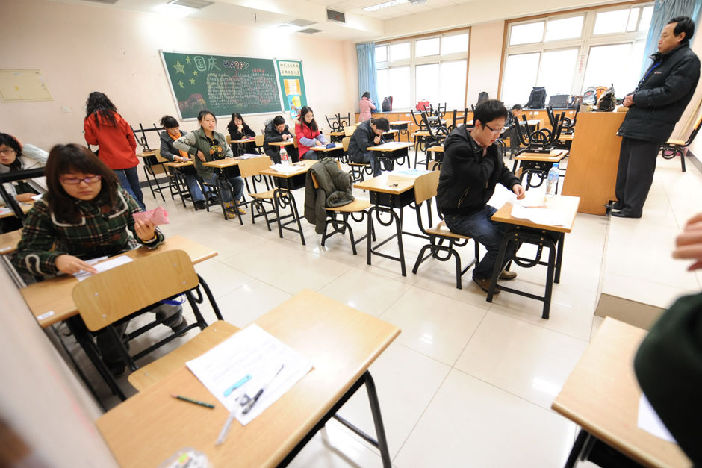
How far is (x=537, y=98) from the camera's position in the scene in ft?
22.5

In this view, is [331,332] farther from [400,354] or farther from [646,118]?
[646,118]

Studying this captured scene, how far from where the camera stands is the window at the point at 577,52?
20.9 feet

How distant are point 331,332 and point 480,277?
1.62 metres

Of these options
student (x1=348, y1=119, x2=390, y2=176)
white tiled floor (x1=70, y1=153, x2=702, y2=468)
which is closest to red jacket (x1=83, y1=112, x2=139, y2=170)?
white tiled floor (x1=70, y1=153, x2=702, y2=468)

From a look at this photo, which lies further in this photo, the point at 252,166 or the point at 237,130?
the point at 237,130

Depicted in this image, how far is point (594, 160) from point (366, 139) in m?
2.74

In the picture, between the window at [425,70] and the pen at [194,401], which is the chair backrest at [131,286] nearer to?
the pen at [194,401]

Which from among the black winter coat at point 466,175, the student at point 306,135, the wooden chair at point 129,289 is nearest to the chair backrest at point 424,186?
the black winter coat at point 466,175

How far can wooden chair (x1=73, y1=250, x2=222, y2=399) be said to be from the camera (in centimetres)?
115

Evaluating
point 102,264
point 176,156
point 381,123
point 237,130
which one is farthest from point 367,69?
point 102,264

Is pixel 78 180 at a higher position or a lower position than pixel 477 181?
higher

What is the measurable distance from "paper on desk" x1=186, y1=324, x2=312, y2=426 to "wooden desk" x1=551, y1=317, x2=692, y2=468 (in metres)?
Answer: 0.66

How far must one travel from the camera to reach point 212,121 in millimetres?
3812

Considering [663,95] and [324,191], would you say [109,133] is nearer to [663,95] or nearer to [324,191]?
[324,191]
